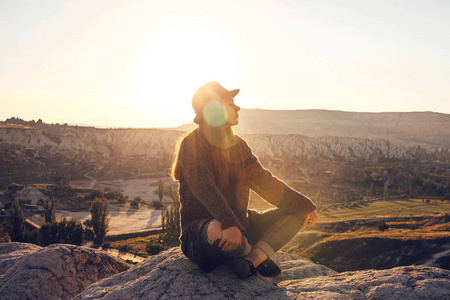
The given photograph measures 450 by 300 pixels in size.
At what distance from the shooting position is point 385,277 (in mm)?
3723

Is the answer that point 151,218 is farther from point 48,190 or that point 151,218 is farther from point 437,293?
point 437,293

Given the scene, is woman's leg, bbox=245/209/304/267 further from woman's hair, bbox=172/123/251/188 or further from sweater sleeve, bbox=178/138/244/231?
woman's hair, bbox=172/123/251/188

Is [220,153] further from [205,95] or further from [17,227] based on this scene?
[17,227]

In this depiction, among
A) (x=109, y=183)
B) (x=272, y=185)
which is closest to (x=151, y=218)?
(x=109, y=183)

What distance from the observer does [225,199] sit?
418 cm

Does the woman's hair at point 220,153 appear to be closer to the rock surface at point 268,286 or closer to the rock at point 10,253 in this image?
the rock surface at point 268,286

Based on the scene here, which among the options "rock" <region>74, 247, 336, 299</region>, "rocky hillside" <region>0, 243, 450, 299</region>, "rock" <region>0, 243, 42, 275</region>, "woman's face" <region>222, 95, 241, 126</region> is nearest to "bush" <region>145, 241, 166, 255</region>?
"rock" <region>0, 243, 42, 275</region>

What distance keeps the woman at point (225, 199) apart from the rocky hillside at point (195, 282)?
0.73 ft

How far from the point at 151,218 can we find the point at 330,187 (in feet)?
158

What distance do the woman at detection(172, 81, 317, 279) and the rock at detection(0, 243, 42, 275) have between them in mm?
4279

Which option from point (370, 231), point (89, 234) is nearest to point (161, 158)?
point (89, 234)

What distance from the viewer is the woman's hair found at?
4.38 m

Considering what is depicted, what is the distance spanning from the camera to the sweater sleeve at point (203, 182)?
3.74 meters

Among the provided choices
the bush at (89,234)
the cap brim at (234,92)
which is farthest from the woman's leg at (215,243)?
the bush at (89,234)
